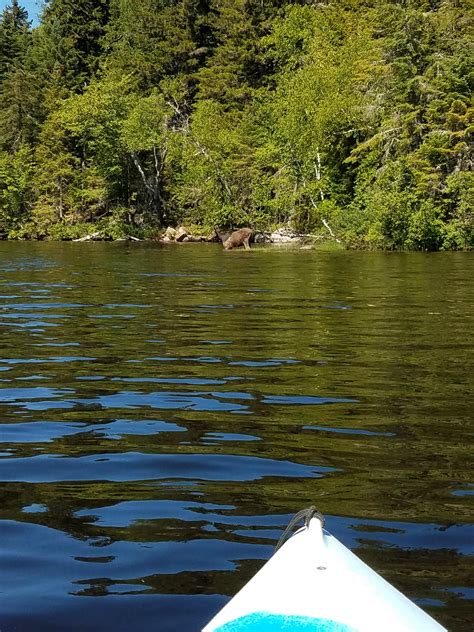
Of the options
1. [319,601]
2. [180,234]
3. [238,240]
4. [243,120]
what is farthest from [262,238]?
[319,601]

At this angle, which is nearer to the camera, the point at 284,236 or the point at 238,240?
the point at 238,240

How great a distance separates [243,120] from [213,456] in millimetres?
51960

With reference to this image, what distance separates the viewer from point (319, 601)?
2398mm

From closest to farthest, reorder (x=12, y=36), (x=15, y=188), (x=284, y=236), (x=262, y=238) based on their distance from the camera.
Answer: (x=284, y=236) < (x=262, y=238) < (x=15, y=188) < (x=12, y=36)

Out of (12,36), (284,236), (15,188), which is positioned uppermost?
(12,36)

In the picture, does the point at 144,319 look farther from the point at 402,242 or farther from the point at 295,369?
the point at 402,242

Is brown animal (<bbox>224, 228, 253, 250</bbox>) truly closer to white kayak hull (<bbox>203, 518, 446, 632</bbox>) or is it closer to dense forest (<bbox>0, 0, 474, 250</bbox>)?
dense forest (<bbox>0, 0, 474, 250</bbox>)

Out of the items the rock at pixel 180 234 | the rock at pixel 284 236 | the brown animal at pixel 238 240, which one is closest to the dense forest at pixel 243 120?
the rock at pixel 284 236

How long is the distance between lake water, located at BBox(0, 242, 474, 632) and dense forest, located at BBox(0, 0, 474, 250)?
2442 cm

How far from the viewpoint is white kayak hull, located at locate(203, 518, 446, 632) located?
2.36 meters

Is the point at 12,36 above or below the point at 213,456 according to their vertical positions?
above

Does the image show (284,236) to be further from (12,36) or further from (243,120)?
(12,36)

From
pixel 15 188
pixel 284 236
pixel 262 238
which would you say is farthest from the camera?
pixel 15 188

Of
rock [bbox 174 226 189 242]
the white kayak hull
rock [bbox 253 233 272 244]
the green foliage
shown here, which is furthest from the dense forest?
the white kayak hull
